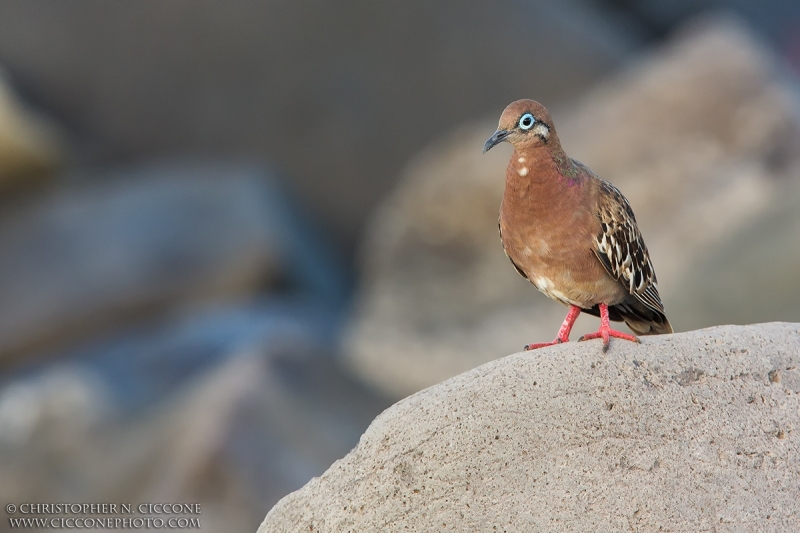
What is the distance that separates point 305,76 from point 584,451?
17.4 metres

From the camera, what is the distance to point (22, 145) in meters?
20.4

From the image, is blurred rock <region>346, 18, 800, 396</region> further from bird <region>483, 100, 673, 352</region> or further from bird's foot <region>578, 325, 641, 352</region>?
bird's foot <region>578, 325, 641, 352</region>

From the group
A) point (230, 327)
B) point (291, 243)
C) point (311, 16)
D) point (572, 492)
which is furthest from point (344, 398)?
point (311, 16)

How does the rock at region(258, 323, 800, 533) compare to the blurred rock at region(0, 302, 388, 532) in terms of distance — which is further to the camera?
the blurred rock at region(0, 302, 388, 532)

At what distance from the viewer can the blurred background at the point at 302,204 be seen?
13.2 metres

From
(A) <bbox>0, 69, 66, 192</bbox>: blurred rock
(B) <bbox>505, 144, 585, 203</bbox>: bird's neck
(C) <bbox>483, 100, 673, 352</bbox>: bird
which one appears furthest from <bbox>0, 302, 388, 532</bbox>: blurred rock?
(A) <bbox>0, 69, 66, 192</bbox>: blurred rock

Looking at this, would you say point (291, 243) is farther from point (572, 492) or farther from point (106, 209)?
point (572, 492)

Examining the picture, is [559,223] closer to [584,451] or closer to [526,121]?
[526,121]

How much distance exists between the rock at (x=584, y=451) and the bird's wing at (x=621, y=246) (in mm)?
921

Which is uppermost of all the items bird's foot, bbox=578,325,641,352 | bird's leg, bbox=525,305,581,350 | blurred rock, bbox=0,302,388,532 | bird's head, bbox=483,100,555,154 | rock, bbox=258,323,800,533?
blurred rock, bbox=0,302,388,532

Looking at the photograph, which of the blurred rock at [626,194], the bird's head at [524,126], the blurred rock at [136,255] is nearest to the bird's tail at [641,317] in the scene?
the bird's head at [524,126]

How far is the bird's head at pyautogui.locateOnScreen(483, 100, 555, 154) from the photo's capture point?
696cm

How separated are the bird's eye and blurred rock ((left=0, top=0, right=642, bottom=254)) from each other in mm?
15285
